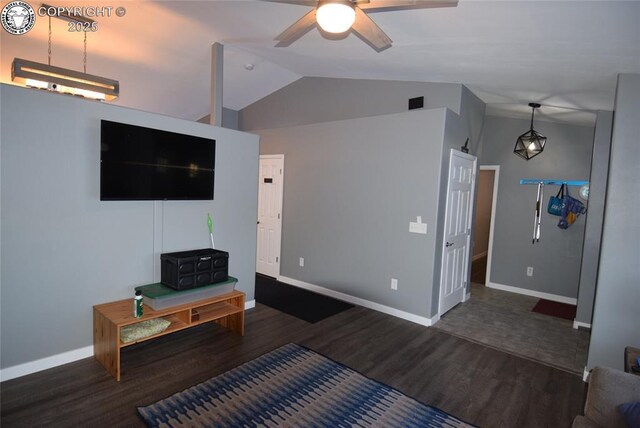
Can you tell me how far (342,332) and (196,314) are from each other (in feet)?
5.03

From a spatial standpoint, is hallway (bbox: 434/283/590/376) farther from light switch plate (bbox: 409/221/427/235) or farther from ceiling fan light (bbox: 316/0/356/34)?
ceiling fan light (bbox: 316/0/356/34)

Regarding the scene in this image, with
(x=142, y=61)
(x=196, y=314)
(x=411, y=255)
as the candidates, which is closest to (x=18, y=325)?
(x=196, y=314)

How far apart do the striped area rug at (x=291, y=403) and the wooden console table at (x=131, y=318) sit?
61 centimetres

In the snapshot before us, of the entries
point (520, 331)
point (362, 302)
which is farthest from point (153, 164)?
point (520, 331)

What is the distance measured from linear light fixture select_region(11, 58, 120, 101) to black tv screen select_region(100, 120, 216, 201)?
44.5 inches

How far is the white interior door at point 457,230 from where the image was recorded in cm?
412

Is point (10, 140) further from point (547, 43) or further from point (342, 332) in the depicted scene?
point (547, 43)

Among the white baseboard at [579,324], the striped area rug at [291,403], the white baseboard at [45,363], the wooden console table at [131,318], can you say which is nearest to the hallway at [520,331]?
the white baseboard at [579,324]

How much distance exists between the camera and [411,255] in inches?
160

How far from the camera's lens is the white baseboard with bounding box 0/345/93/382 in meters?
2.51

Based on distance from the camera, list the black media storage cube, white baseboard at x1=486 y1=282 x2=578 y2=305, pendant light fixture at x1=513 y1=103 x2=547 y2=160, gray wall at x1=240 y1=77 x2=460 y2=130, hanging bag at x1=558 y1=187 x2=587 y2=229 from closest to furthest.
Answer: the black media storage cube → gray wall at x1=240 y1=77 x2=460 y2=130 → pendant light fixture at x1=513 y1=103 x2=547 y2=160 → hanging bag at x1=558 y1=187 x2=587 y2=229 → white baseboard at x1=486 y1=282 x2=578 y2=305

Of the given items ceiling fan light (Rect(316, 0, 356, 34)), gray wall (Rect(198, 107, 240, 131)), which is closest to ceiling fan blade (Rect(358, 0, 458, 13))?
ceiling fan light (Rect(316, 0, 356, 34))

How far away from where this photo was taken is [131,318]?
2.69 metres

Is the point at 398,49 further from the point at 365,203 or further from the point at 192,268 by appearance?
the point at 192,268
